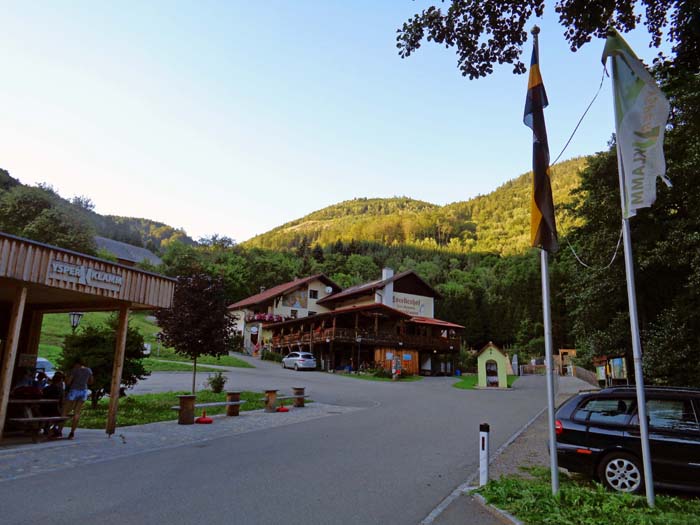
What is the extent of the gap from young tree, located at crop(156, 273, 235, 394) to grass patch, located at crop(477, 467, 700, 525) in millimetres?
14664

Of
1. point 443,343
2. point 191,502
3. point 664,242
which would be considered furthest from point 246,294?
point 191,502

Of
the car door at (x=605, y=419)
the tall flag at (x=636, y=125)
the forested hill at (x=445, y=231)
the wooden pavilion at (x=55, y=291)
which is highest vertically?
the forested hill at (x=445, y=231)

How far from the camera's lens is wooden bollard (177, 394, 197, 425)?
13.9 meters

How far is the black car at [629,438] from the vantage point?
6836 mm

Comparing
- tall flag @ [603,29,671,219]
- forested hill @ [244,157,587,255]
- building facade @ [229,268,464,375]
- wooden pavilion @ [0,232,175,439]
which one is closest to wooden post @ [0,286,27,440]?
wooden pavilion @ [0,232,175,439]

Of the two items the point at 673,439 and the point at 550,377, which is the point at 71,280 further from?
the point at 673,439

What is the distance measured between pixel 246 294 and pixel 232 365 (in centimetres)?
3962

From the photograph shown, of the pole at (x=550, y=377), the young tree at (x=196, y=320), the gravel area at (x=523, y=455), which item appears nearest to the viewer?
the pole at (x=550, y=377)

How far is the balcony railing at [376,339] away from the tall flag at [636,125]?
34.8 m

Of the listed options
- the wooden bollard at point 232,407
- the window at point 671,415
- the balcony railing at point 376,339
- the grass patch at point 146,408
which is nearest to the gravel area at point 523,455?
the window at point 671,415

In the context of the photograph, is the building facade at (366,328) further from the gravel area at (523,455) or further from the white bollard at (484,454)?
the white bollard at (484,454)

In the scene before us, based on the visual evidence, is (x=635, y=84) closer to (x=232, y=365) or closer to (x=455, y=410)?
(x=455, y=410)

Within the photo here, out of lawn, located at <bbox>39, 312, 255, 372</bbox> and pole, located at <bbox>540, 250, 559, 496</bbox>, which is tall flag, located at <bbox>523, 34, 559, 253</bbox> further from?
lawn, located at <bbox>39, 312, 255, 372</bbox>

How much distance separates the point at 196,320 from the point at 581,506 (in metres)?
16.3
